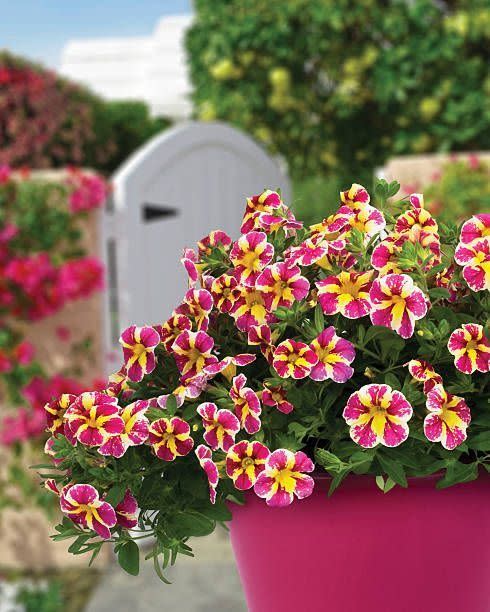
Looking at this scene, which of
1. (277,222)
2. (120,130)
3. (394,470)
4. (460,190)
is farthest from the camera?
(120,130)

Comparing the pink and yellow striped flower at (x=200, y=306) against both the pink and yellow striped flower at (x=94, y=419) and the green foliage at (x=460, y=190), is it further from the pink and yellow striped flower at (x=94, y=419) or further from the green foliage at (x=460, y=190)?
the green foliage at (x=460, y=190)

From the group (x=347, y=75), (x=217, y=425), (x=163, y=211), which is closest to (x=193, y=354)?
(x=217, y=425)

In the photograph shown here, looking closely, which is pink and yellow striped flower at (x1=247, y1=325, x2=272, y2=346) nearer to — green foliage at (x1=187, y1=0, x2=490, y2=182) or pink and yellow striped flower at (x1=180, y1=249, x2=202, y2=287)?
pink and yellow striped flower at (x1=180, y1=249, x2=202, y2=287)

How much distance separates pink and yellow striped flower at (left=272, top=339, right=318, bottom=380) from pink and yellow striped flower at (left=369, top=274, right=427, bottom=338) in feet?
0.31

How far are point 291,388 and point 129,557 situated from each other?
325mm

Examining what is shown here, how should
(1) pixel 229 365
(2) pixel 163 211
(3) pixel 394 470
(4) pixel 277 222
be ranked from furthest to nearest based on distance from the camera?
(2) pixel 163 211 → (4) pixel 277 222 → (1) pixel 229 365 → (3) pixel 394 470

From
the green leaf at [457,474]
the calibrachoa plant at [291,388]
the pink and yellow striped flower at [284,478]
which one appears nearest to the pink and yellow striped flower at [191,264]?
the calibrachoa plant at [291,388]

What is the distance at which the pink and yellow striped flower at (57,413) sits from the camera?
4.26 ft

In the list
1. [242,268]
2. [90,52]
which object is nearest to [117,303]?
[242,268]

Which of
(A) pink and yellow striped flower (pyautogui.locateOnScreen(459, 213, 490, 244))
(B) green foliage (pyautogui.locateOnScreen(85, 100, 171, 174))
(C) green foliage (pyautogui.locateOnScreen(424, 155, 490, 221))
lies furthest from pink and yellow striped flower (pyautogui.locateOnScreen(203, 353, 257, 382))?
(B) green foliage (pyautogui.locateOnScreen(85, 100, 171, 174))

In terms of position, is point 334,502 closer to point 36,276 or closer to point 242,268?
point 242,268

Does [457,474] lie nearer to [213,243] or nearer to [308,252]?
[308,252]

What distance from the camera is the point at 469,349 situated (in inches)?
45.8

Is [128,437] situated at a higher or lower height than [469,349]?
lower
